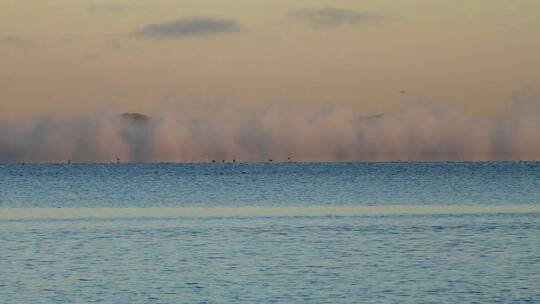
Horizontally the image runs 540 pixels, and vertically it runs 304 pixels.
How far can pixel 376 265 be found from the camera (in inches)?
1640

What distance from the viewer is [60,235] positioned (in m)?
55.6

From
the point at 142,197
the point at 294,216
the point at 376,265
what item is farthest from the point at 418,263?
the point at 142,197

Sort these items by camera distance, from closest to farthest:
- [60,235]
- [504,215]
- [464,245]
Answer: [464,245] → [60,235] → [504,215]

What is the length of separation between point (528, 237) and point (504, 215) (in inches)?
812

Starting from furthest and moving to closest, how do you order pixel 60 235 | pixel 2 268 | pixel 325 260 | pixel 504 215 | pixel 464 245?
pixel 504 215 < pixel 60 235 < pixel 464 245 < pixel 325 260 < pixel 2 268

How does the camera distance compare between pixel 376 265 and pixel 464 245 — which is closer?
pixel 376 265

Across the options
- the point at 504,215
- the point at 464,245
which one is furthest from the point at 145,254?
the point at 504,215

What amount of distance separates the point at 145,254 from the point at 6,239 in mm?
9944

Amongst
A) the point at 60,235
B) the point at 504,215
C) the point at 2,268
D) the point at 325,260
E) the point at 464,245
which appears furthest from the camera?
the point at 504,215

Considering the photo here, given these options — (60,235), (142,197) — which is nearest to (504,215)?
(60,235)

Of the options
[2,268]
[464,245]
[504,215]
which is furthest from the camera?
[504,215]

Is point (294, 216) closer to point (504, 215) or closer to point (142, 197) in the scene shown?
point (504, 215)

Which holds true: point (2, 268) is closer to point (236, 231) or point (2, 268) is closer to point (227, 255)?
point (227, 255)

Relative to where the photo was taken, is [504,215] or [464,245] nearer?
[464,245]
